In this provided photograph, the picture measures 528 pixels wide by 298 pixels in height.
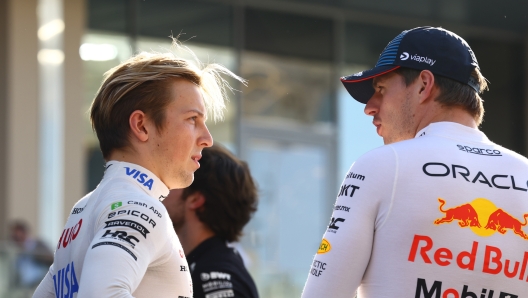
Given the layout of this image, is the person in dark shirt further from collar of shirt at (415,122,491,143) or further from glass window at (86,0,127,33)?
glass window at (86,0,127,33)

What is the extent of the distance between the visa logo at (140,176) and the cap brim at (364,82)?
77cm

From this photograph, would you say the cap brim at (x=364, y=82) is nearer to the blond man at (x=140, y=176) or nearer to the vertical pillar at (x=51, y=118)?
the blond man at (x=140, y=176)

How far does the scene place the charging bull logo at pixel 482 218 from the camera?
241cm

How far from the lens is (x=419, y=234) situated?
7.84 ft

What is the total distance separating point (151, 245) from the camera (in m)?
2.32

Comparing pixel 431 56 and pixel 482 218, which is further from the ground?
pixel 431 56

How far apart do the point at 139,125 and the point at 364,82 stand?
30.1 inches

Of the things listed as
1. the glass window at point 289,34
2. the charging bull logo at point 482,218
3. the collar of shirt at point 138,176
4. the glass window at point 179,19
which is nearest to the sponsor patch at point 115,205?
the collar of shirt at point 138,176

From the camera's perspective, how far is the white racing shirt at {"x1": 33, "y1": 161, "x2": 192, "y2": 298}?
2207 millimetres

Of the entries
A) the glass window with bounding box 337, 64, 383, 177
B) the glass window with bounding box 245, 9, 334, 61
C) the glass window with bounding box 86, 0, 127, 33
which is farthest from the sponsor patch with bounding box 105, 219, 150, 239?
the glass window with bounding box 337, 64, 383, 177

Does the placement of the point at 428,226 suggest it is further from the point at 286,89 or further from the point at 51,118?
the point at 286,89

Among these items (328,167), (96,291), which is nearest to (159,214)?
(96,291)

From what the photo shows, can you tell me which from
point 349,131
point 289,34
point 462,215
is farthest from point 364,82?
point 349,131

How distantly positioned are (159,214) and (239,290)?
1.17 meters
